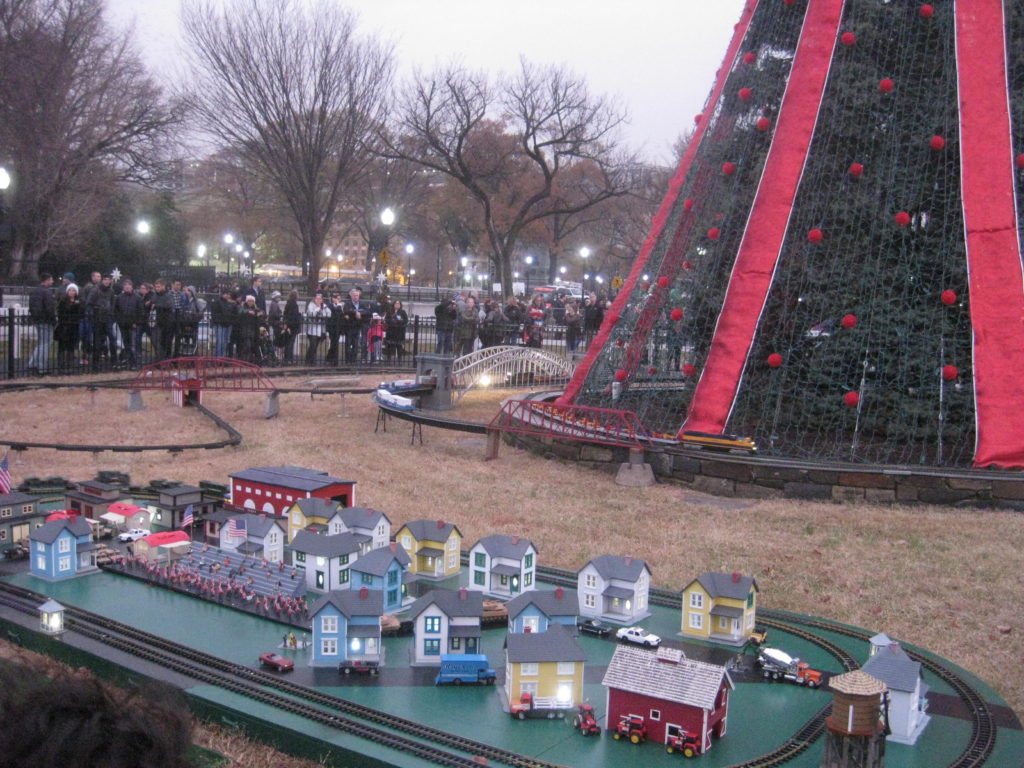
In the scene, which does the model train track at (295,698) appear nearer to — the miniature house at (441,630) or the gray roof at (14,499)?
the miniature house at (441,630)

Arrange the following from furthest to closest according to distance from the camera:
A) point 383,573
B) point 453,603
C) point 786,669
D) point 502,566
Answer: point 502,566 < point 383,573 < point 453,603 < point 786,669

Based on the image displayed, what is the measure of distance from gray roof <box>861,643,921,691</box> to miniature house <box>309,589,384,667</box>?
7.07 ft

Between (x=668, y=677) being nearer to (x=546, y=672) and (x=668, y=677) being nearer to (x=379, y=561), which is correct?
(x=546, y=672)

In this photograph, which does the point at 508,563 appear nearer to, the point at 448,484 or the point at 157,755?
the point at 157,755

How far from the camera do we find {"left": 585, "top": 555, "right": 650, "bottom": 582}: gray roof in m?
5.18

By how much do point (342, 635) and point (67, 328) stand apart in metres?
16.5

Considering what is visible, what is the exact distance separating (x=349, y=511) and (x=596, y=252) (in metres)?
70.7

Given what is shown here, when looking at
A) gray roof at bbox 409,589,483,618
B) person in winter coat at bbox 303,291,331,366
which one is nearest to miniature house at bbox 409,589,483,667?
gray roof at bbox 409,589,483,618

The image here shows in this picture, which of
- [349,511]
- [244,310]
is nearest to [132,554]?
[349,511]

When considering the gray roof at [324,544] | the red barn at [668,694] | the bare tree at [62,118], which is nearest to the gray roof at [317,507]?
the gray roof at [324,544]

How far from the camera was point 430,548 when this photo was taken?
581cm

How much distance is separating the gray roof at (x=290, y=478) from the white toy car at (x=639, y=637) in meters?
2.62

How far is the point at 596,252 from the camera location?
7544cm

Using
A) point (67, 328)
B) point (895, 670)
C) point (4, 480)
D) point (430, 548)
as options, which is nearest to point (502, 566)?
point (430, 548)
